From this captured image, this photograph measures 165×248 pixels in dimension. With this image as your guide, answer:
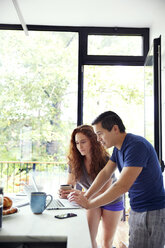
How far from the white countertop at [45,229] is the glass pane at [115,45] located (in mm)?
2715

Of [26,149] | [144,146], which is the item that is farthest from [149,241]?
[26,149]

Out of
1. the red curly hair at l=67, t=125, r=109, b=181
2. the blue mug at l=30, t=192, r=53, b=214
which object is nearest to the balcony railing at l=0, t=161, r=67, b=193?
the red curly hair at l=67, t=125, r=109, b=181

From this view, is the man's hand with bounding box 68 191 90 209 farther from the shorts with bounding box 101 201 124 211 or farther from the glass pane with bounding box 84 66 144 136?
the glass pane with bounding box 84 66 144 136

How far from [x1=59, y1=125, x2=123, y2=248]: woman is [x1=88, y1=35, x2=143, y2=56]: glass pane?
1.76 meters

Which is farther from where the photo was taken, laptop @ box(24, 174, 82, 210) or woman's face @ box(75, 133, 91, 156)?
woman's face @ box(75, 133, 91, 156)

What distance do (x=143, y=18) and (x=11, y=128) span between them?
2.19 m

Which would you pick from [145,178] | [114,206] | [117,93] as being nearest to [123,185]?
[145,178]

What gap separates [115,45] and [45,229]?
9.95 ft

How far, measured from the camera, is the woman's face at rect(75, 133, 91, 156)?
2258 mm

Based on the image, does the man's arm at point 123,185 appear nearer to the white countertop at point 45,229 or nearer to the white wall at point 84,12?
the white countertop at point 45,229

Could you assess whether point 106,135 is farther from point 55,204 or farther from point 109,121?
point 55,204

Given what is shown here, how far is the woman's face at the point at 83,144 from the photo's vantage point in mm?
2258

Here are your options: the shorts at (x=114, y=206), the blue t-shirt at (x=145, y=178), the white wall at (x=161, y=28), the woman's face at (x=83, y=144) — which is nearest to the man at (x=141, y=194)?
the blue t-shirt at (x=145, y=178)

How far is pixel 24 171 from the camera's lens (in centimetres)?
416
